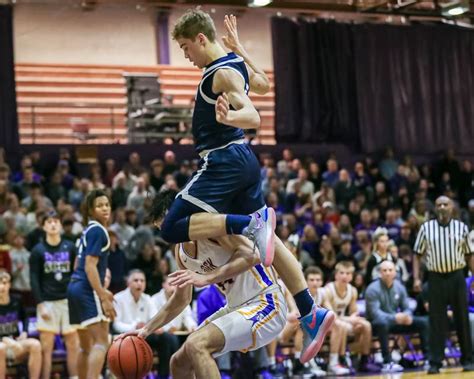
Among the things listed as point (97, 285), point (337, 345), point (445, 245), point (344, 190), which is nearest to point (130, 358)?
point (97, 285)

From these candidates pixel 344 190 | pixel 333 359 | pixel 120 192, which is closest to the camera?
pixel 333 359

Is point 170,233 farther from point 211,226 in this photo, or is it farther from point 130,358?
point 130,358

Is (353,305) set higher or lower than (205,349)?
lower

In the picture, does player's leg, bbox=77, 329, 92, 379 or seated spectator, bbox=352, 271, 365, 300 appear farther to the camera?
seated spectator, bbox=352, 271, 365, 300

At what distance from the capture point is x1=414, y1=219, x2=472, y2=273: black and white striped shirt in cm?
1180

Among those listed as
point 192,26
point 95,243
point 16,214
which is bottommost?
point 95,243

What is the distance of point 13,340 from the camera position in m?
11.2

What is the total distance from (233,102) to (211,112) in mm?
259

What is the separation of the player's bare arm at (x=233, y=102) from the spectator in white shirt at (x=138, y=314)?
251 inches

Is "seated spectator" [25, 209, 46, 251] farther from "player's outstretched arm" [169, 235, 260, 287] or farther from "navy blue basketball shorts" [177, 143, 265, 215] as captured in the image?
"player's outstretched arm" [169, 235, 260, 287]

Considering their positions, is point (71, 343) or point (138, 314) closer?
point (71, 343)

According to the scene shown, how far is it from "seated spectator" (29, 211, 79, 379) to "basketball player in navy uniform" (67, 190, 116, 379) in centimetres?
193

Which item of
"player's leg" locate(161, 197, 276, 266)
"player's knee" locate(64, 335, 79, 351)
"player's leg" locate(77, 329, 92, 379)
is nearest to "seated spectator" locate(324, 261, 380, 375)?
"player's knee" locate(64, 335, 79, 351)

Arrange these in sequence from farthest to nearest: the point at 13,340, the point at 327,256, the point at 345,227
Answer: the point at 345,227 < the point at 327,256 < the point at 13,340
